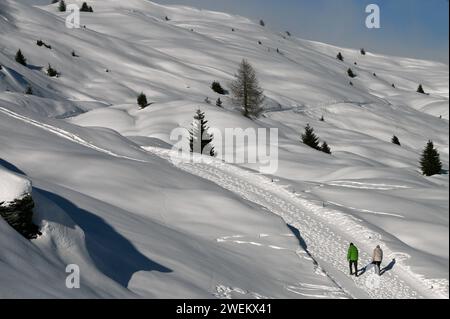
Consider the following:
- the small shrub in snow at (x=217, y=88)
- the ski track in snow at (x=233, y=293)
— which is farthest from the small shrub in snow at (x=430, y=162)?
the small shrub in snow at (x=217, y=88)

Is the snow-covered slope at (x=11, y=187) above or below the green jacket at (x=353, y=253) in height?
above

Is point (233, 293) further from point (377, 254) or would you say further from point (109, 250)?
point (377, 254)

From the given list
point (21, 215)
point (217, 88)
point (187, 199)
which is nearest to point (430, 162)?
point (187, 199)

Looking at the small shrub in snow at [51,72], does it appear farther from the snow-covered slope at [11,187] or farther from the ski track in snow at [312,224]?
the snow-covered slope at [11,187]

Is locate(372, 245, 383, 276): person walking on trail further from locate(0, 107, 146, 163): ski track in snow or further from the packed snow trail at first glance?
locate(0, 107, 146, 163): ski track in snow

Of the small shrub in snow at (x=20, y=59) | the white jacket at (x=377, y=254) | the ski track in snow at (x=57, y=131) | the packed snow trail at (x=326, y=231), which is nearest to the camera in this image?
the packed snow trail at (x=326, y=231)

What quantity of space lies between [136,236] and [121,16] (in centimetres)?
10877

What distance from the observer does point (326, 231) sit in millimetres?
24703

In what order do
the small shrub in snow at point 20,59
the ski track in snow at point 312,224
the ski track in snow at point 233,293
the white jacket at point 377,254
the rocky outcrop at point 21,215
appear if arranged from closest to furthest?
the rocky outcrop at point 21,215, the ski track in snow at point 233,293, the ski track in snow at point 312,224, the white jacket at point 377,254, the small shrub in snow at point 20,59

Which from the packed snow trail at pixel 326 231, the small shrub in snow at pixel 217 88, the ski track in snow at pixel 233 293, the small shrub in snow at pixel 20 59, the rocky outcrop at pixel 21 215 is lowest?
the packed snow trail at pixel 326 231

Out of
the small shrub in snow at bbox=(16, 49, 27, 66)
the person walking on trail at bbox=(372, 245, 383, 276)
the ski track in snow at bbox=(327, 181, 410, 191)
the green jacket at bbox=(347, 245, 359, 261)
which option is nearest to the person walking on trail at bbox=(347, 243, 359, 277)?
the green jacket at bbox=(347, 245, 359, 261)

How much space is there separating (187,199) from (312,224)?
20.5 ft

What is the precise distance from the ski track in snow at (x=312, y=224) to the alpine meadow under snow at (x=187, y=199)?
0.30 feet

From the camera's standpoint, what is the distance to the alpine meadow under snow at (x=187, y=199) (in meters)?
13.4
